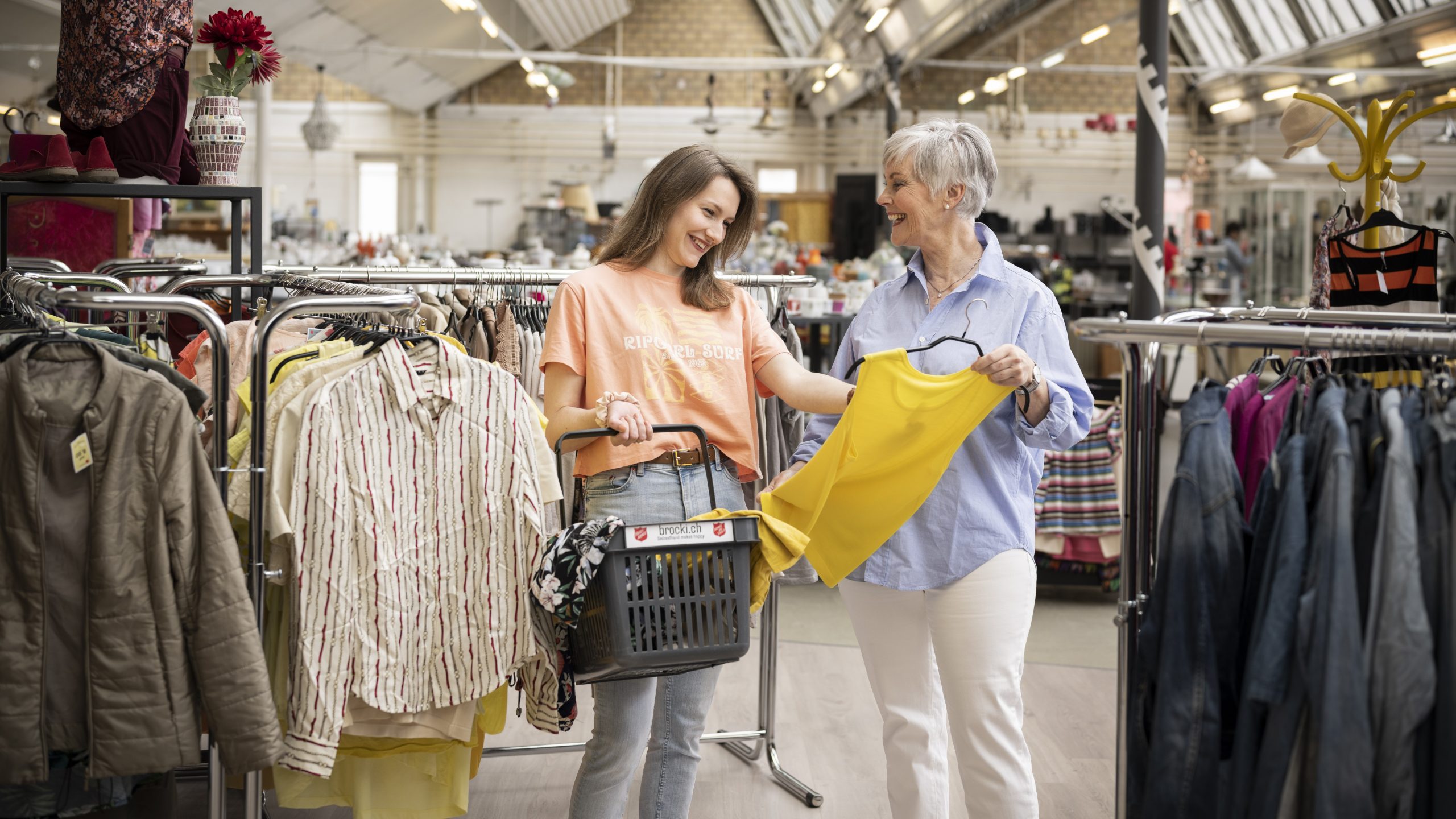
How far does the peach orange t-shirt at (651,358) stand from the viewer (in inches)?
88.2

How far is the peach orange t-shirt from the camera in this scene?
7.35 feet

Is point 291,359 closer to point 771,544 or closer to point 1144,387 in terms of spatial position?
point 771,544

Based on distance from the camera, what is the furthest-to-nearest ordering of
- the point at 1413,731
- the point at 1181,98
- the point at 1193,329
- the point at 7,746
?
the point at 1181,98
the point at 7,746
the point at 1193,329
the point at 1413,731

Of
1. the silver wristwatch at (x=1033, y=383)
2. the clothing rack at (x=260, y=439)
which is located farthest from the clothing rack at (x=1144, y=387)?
the clothing rack at (x=260, y=439)

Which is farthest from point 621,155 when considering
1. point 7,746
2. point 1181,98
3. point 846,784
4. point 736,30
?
point 7,746

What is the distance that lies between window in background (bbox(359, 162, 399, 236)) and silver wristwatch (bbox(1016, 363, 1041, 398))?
59.5 ft

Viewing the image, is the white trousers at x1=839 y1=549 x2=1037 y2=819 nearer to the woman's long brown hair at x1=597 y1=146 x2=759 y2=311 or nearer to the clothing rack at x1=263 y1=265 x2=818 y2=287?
the woman's long brown hair at x1=597 y1=146 x2=759 y2=311

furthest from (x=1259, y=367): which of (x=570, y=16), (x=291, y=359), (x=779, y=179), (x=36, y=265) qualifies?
(x=779, y=179)

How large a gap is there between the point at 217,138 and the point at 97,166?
27 cm

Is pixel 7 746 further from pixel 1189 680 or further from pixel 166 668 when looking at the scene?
pixel 1189 680

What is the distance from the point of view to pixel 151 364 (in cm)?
199

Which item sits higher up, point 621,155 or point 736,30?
point 736,30

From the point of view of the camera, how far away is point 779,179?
65.9ft

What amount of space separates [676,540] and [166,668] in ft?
2.81
